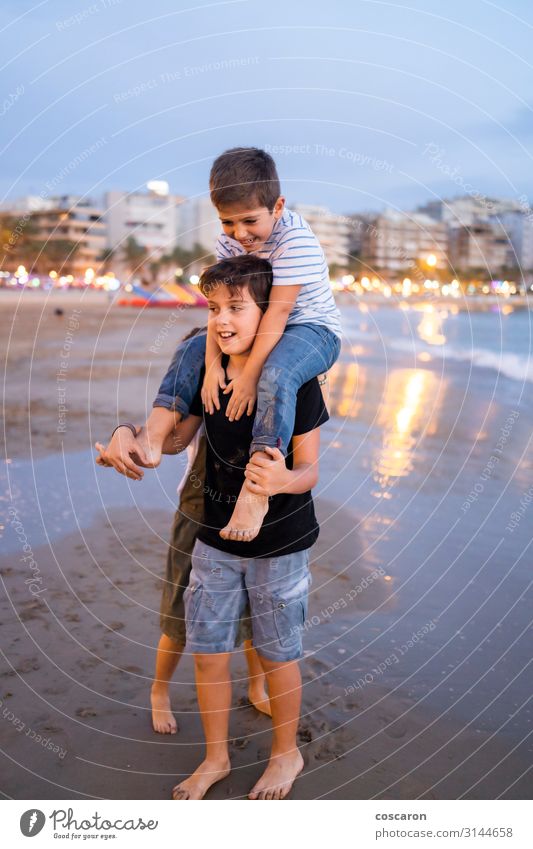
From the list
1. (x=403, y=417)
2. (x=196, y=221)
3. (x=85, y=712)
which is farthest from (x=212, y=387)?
(x=196, y=221)

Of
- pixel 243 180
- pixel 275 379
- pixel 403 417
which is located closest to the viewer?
pixel 275 379

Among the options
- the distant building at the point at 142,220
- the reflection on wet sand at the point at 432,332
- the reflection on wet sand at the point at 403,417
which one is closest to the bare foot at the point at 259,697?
the reflection on wet sand at the point at 403,417

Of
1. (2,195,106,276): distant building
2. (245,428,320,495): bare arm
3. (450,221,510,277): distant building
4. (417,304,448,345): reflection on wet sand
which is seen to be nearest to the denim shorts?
(245,428,320,495): bare arm

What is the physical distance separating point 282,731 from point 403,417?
28.6ft

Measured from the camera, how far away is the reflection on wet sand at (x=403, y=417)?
29.6 feet

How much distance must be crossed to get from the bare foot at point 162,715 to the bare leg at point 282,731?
59 centimetres

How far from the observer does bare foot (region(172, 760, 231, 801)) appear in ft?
11.5

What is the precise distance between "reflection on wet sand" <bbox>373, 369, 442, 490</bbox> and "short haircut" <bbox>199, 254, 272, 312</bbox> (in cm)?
469

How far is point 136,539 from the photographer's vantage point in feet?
21.1

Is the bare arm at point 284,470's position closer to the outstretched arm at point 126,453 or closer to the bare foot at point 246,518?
the bare foot at point 246,518

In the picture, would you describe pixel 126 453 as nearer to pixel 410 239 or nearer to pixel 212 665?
pixel 212 665

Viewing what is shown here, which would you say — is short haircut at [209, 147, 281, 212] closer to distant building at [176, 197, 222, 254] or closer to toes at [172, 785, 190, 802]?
toes at [172, 785, 190, 802]

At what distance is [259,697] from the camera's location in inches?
166
